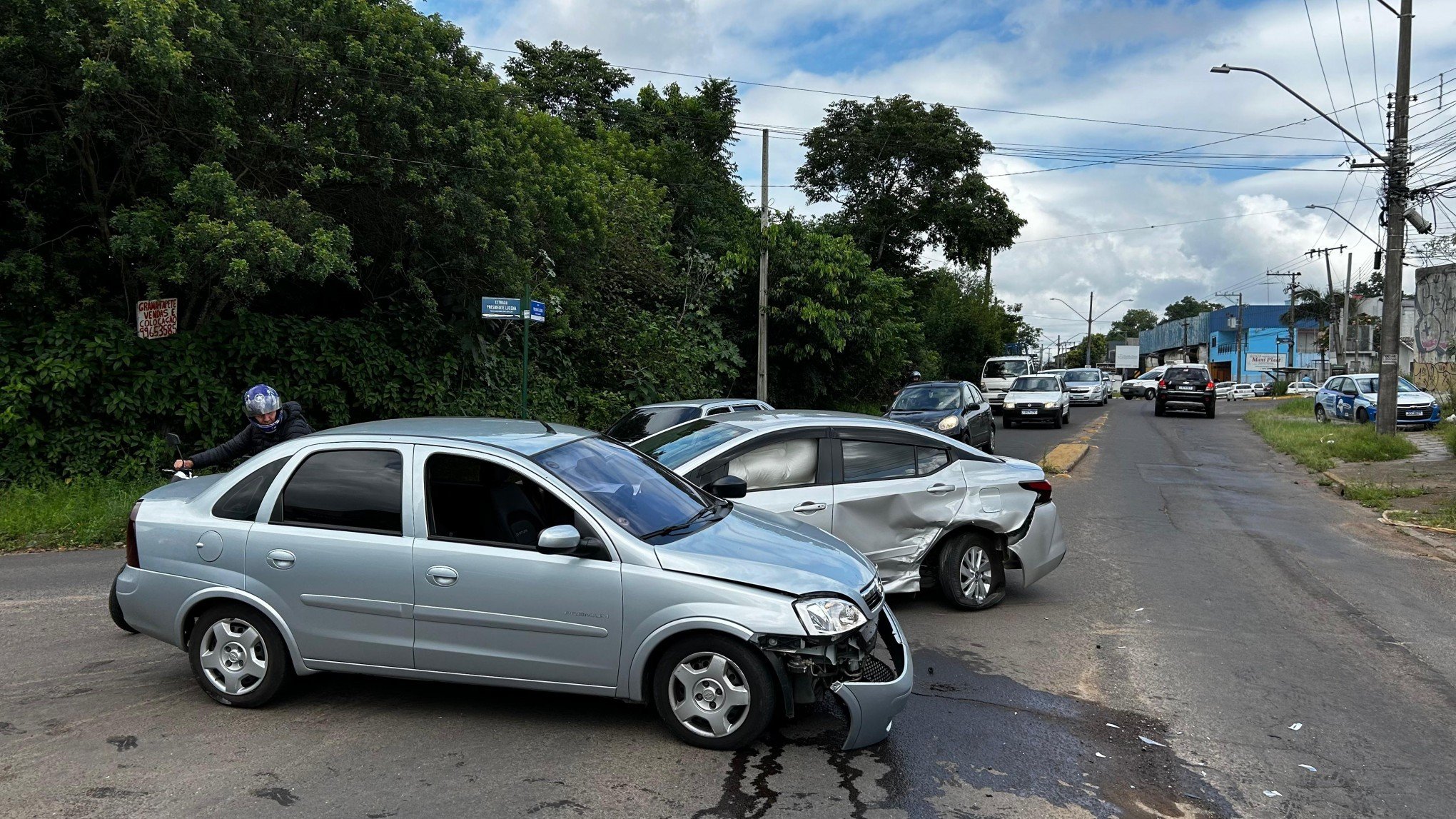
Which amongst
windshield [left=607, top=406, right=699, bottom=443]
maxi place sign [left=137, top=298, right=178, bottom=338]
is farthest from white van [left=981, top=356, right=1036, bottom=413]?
maxi place sign [left=137, top=298, right=178, bottom=338]

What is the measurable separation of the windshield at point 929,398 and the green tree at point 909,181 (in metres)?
21.5

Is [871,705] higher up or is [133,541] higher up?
[133,541]

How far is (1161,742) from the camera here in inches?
192

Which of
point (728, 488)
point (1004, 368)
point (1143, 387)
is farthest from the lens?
point (1143, 387)

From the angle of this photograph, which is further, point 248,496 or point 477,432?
point 477,432

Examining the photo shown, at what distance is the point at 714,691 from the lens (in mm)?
4559

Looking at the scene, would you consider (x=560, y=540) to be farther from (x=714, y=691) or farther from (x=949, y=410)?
(x=949, y=410)

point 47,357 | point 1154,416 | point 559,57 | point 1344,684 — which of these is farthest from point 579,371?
point 1154,416

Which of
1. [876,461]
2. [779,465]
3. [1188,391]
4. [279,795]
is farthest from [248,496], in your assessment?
[1188,391]

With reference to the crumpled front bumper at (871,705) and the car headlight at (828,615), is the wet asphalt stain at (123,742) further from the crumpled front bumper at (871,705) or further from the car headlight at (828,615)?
the crumpled front bumper at (871,705)

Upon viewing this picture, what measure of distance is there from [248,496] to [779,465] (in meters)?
3.43

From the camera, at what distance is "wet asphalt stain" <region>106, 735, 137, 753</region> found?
15.3ft

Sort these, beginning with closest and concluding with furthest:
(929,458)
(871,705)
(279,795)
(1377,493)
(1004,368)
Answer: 1. (279,795)
2. (871,705)
3. (929,458)
4. (1377,493)
5. (1004,368)

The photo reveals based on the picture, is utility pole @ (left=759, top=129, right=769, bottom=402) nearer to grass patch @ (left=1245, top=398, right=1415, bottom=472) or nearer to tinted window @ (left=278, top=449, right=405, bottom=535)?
grass patch @ (left=1245, top=398, right=1415, bottom=472)
